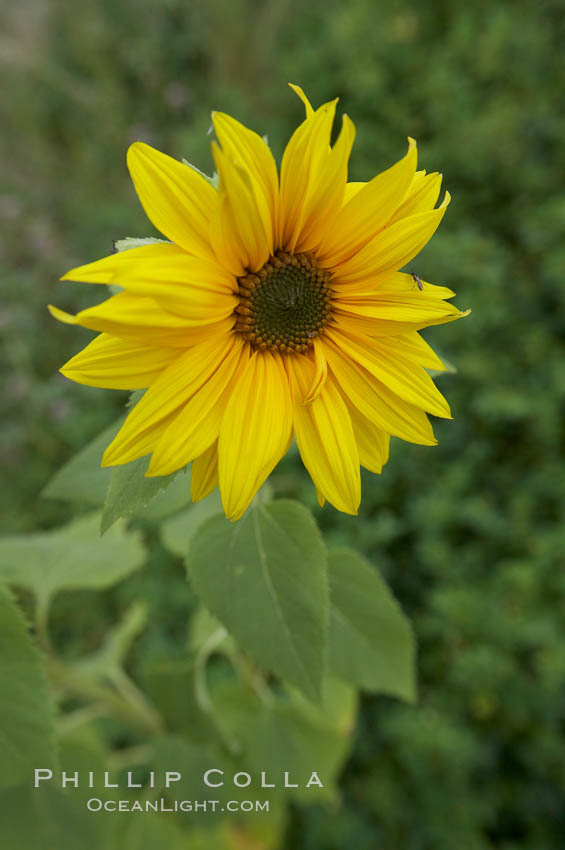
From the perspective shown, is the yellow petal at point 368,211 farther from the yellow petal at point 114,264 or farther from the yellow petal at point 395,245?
the yellow petal at point 114,264

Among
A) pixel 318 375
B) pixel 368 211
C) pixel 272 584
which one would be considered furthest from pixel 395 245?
pixel 272 584

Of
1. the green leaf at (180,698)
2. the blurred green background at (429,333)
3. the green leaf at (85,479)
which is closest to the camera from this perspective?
the green leaf at (85,479)

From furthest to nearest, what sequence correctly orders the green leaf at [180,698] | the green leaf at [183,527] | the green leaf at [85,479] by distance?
the green leaf at [180,698]
the green leaf at [183,527]
the green leaf at [85,479]

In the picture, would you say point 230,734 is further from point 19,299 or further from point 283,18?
point 283,18

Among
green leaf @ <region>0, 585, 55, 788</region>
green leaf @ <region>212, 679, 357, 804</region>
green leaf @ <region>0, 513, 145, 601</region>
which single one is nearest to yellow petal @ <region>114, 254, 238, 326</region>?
green leaf @ <region>0, 585, 55, 788</region>

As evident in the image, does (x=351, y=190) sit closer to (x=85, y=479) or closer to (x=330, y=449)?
(x=330, y=449)

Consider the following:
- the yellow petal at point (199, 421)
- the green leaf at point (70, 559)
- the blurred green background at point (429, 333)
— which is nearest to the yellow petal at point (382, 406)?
the yellow petal at point (199, 421)

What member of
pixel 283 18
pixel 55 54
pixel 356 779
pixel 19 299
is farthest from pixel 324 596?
pixel 55 54

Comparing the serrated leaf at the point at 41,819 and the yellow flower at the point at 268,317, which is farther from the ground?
the yellow flower at the point at 268,317
